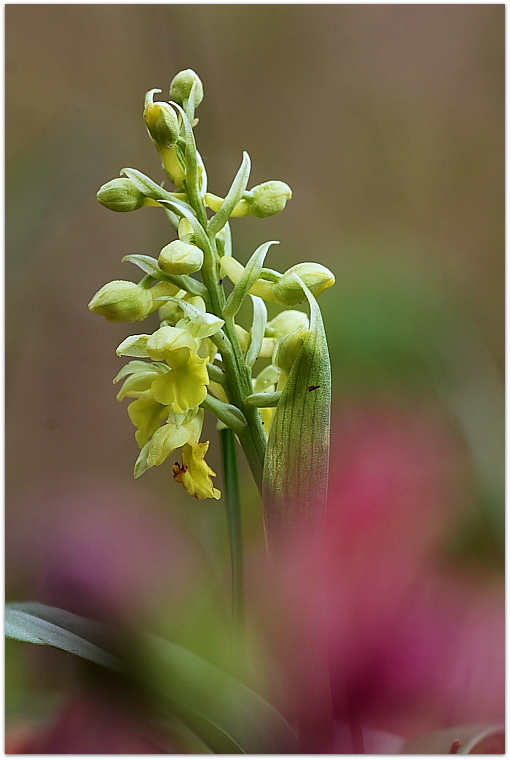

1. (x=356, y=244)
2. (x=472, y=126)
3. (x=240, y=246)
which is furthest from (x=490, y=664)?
(x=472, y=126)

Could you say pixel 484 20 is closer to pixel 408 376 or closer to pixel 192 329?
pixel 408 376

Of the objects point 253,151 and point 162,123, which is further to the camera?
point 253,151

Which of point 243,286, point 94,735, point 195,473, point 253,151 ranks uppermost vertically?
point 253,151

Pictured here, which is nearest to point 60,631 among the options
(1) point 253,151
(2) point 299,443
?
(2) point 299,443

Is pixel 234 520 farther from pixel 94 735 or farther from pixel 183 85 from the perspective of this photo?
pixel 183 85

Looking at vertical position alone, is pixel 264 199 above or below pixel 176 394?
above

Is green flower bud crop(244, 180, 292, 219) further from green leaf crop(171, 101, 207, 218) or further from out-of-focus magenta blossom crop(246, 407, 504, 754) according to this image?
out-of-focus magenta blossom crop(246, 407, 504, 754)
